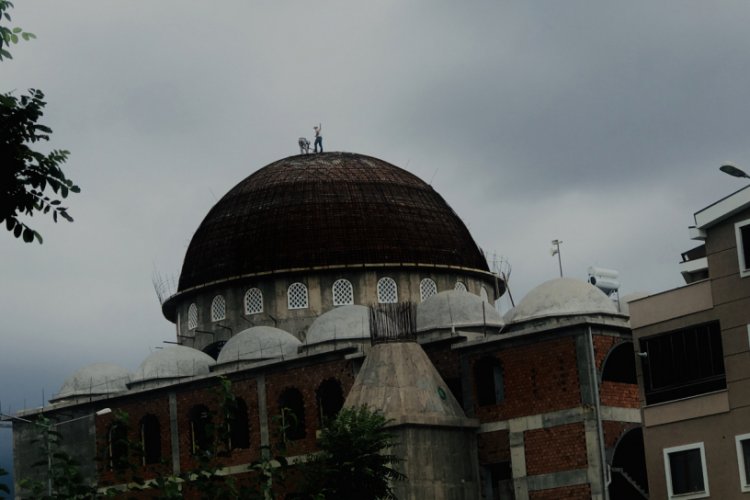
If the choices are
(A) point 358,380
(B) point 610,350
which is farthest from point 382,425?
(B) point 610,350

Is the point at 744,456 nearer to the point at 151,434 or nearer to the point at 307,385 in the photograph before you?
the point at 307,385

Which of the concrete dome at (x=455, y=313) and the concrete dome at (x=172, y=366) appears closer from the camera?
the concrete dome at (x=455, y=313)

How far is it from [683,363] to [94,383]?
107 ft

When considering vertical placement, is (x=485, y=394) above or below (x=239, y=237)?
below

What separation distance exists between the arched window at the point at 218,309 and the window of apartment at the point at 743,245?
3056cm

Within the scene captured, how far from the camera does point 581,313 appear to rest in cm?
5562

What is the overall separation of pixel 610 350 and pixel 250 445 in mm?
16020

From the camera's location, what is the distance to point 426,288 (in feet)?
223

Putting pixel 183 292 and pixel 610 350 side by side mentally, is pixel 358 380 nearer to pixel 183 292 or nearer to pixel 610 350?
pixel 610 350

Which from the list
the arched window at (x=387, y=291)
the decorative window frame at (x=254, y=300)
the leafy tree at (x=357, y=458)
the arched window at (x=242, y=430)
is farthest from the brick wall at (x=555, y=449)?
the decorative window frame at (x=254, y=300)

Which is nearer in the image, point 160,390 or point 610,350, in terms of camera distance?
point 610,350

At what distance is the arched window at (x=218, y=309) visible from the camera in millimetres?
68938

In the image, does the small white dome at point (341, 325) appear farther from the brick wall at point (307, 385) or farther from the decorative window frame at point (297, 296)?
the decorative window frame at point (297, 296)


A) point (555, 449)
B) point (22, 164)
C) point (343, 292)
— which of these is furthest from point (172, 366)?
point (22, 164)
